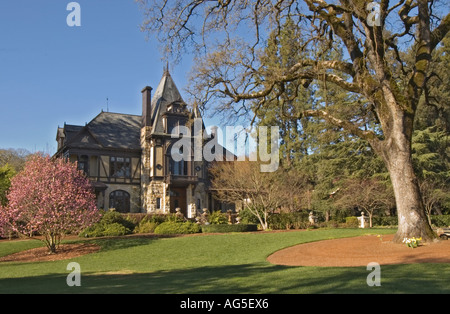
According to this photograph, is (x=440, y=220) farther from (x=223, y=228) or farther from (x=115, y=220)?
(x=115, y=220)

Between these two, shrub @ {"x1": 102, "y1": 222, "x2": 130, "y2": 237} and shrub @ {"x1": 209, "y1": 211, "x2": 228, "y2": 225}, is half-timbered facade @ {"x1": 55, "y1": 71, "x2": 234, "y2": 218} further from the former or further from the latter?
shrub @ {"x1": 102, "y1": 222, "x2": 130, "y2": 237}

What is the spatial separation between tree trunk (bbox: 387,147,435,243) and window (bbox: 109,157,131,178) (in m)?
28.1

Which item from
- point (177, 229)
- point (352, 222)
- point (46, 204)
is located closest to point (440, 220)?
point (352, 222)

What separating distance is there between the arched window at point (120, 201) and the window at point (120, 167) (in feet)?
5.10

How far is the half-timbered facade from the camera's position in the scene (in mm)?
36250

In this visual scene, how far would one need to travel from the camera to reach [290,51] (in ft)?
53.6

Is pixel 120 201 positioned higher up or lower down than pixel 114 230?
higher up

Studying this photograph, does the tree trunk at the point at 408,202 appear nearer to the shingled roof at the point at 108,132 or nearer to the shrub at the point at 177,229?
the shrub at the point at 177,229

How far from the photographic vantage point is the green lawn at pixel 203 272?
24.7ft

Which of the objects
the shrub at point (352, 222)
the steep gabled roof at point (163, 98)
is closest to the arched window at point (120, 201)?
the steep gabled roof at point (163, 98)

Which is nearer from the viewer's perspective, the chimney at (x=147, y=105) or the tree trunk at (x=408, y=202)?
the tree trunk at (x=408, y=202)

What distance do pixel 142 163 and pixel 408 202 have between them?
28.4 meters

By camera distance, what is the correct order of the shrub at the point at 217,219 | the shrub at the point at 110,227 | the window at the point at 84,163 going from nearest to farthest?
the shrub at the point at 110,227 < the shrub at the point at 217,219 < the window at the point at 84,163

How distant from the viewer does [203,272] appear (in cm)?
1089
